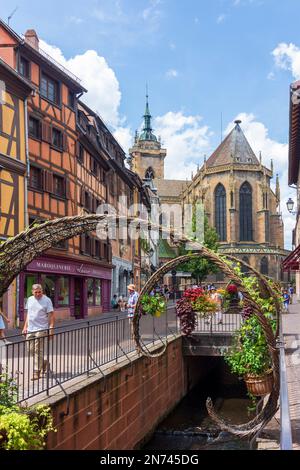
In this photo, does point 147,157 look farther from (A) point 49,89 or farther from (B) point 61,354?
(B) point 61,354

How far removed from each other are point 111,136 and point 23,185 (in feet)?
58.4

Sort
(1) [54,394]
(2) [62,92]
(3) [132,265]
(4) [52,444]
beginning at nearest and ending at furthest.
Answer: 1. (4) [52,444]
2. (1) [54,394]
3. (2) [62,92]
4. (3) [132,265]

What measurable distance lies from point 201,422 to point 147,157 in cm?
→ 9169

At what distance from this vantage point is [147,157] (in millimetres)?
103875

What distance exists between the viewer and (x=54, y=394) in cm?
760

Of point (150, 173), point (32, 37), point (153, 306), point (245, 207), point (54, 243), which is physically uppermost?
point (150, 173)

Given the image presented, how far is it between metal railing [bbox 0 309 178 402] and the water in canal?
99.2 inches

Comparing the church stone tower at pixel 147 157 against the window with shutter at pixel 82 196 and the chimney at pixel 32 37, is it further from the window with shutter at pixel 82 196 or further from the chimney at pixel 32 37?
the chimney at pixel 32 37

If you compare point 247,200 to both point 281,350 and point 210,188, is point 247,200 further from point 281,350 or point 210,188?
point 281,350

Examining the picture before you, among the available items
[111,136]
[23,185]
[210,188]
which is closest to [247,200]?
[210,188]

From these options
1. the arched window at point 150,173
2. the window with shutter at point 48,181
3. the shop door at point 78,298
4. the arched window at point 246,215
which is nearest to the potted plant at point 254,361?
the window with shutter at point 48,181

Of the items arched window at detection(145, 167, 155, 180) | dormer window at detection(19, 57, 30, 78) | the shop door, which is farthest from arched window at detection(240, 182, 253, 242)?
dormer window at detection(19, 57, 30, 78)

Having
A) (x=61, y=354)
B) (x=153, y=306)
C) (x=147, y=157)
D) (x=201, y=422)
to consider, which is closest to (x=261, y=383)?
(x=153, y=306)

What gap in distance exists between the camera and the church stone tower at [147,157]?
102444mm
